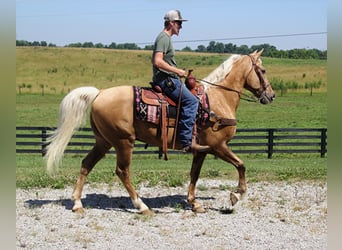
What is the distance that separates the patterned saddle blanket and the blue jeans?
0.13 metres

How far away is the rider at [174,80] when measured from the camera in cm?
732

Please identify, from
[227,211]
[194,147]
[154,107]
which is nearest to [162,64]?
[154,107]

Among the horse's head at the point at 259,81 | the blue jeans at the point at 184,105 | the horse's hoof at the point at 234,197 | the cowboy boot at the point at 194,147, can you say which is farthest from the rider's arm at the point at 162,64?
the horse's hoof at the point at 234,197

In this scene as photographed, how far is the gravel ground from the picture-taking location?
6.15 metres

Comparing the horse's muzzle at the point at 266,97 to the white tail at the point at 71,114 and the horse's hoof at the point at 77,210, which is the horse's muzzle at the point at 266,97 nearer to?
the white tail at the point at 71,114

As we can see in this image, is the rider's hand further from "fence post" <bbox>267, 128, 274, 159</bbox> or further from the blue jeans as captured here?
"fence post" <bbox>267, 128, 274, 159</bbox>

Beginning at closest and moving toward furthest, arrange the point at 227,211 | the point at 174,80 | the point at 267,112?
the point at 174,80
the point at 227,211
the point at 267,112

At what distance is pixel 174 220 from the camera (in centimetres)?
729

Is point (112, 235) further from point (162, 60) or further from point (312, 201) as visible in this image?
point (312, 201)

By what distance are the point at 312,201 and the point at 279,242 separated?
2411mm

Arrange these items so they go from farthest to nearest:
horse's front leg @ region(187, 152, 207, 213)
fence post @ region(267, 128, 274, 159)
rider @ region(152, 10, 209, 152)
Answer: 1. fence post @ region(267, 128, 274, 159)
2. horse's front leg @ region(187, 152, 207, 213)
3. rider @ region(152, 10, 209, 152)

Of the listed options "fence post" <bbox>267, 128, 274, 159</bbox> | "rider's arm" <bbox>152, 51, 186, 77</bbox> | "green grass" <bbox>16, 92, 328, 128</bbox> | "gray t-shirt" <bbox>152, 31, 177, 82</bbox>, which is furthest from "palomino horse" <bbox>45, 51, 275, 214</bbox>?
"green grass" <bbox>16, 92, 328, 128</bbox>

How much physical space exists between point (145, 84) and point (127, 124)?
41.0 meters

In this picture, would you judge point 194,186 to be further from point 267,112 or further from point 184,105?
point 267,112
